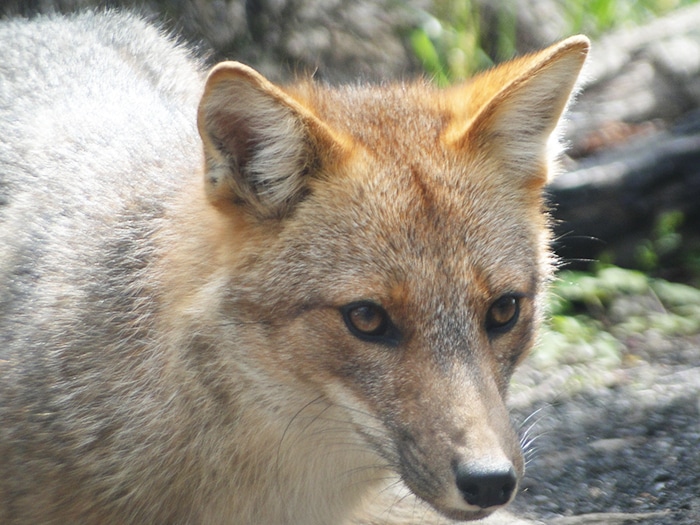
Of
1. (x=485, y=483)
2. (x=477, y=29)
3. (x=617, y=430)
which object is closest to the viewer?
(x=485, y=483)

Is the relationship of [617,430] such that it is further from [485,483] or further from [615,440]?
[485,483]

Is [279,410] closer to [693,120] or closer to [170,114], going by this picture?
[170,114]

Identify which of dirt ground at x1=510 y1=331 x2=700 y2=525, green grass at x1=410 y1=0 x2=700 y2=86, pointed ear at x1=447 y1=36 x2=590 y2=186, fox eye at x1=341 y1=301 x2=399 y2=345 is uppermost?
green grass at x1=410 y1=0 x2=700 y2=86

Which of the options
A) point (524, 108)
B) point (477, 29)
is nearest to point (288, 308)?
point (524, 108)

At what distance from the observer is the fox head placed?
3.62m

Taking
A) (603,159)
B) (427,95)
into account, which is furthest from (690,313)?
(427,95)

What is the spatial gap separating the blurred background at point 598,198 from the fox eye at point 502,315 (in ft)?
3.61

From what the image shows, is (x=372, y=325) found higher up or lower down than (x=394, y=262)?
lower down

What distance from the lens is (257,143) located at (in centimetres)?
397

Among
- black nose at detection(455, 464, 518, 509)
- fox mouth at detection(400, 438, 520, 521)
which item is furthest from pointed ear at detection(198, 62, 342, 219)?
black nose at detection(455, 464, 518, 509)

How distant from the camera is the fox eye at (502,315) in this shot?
396 cm

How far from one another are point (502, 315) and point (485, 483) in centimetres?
84

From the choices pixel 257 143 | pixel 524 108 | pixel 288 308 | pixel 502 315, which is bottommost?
pixel 502 315

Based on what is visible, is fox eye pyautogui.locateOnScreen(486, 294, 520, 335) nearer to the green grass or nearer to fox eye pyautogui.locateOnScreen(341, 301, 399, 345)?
fox eye pyautogui.locateOnScreen(341, 301, 399, 345)
